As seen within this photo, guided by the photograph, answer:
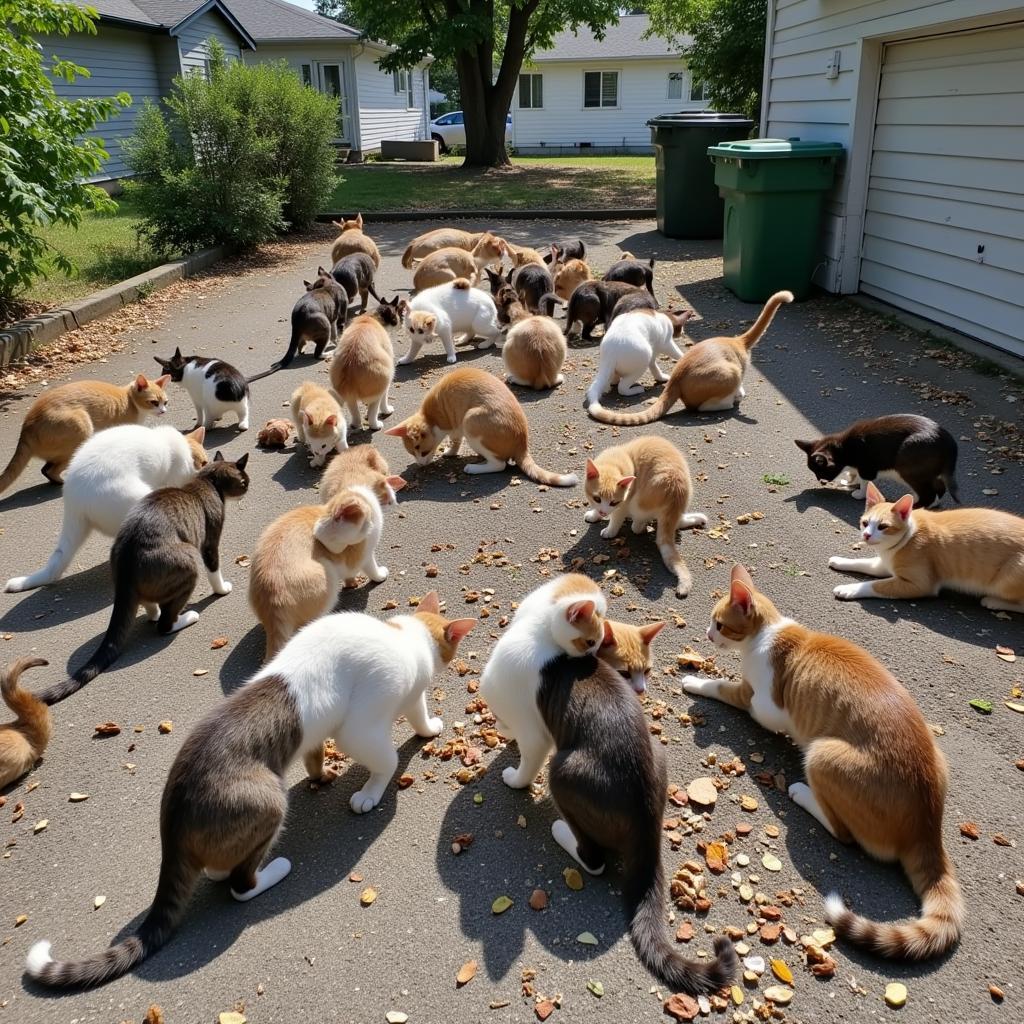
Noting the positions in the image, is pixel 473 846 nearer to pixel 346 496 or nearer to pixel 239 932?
pixel 239 932

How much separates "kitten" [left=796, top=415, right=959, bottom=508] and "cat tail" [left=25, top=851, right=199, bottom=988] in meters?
→ 4.98

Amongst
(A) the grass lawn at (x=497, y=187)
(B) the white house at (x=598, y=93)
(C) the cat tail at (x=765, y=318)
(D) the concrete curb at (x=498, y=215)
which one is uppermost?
(B) the white house at (x=598, y=93)

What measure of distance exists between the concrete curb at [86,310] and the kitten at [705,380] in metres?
7.00

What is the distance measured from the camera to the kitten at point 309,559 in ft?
13.8

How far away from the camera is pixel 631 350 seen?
800cm

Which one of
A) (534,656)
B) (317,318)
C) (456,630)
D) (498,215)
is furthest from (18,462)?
(498,215)

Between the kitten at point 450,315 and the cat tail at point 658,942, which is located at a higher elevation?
the kitten at point 450,315

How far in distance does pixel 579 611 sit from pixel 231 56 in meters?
33.4

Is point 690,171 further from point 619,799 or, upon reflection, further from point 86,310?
point 619,799

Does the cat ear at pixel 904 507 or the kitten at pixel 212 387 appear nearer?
the cat ear at pixel 904 507

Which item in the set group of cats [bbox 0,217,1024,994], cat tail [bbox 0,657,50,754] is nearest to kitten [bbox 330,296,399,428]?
group of cats [bbox 0,217,1024,994]

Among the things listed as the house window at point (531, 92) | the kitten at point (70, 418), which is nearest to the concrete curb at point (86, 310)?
the kitten at point (70, 418)

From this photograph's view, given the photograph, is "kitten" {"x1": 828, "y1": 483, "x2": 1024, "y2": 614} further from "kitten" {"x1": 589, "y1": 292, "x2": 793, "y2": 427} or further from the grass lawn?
the grass lawn

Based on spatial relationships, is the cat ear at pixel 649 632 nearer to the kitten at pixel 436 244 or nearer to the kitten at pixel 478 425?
the kitten at pixel 478 425
